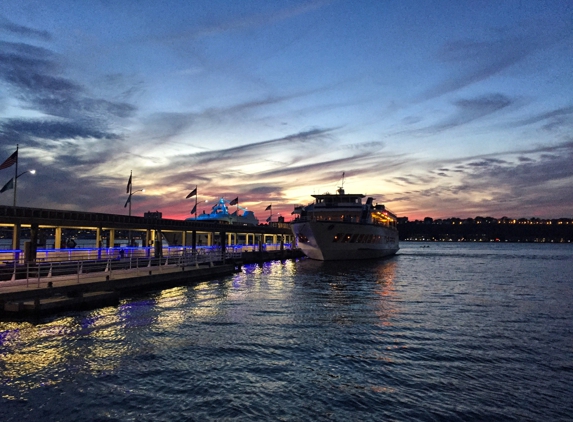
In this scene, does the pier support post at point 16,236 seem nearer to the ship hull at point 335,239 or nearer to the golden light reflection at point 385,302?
the golden light reflection at point 385,302

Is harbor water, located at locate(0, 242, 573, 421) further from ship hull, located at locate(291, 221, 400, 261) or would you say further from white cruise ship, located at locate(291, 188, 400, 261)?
white cruise ship, located at locate(291, 188, 400, 261)

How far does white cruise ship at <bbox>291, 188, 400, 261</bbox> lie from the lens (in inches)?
2453

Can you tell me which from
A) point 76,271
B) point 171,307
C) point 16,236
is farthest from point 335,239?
point 171,307

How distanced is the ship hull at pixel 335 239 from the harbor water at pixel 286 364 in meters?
36.8

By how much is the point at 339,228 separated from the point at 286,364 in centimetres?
4982

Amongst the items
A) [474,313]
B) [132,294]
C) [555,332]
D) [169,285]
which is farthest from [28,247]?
[555,332]

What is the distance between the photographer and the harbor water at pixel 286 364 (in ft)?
33.8

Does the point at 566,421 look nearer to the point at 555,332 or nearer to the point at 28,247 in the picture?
the point at 555,332

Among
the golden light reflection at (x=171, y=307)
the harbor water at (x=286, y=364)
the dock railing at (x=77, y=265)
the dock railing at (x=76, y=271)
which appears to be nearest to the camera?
the harbor water at (x=286, y=364)

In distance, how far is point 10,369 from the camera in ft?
40.8

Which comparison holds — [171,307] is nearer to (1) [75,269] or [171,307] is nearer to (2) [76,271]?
(1) [75,269]

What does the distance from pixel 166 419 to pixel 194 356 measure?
185 inches

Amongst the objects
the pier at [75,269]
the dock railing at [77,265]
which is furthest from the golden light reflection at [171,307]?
the dock railing at [77,265]

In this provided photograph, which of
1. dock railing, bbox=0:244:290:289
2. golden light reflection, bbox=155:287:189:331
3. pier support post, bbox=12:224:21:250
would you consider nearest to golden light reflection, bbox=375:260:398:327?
golden light reflection, bbox=155:287:189:331
